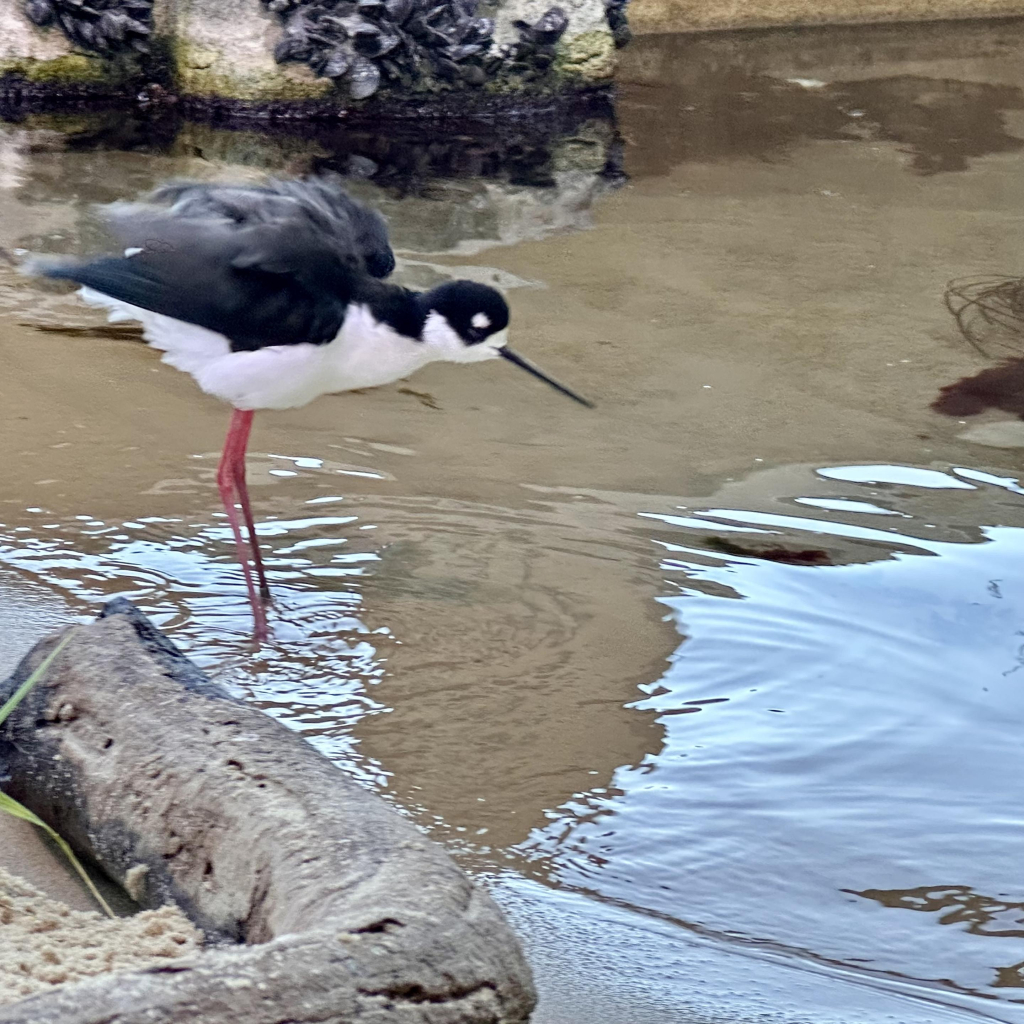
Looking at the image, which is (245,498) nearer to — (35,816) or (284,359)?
(284,359)

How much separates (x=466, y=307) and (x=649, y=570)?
2.89 feet

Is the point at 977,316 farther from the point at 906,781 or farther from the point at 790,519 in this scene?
the point at 906,781

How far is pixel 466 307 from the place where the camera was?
12.0 ft

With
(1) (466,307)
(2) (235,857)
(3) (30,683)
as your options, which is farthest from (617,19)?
(2) (235,857)

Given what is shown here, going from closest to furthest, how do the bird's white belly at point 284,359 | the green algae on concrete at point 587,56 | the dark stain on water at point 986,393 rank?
the bird's white belly at point 284,359 < the dark stain on water at point 986,393 < the green algae on concrete at point 587,56

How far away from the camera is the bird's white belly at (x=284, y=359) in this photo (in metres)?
3.62

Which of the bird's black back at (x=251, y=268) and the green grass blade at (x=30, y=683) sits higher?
the bird's black back at (x=251, y=268)

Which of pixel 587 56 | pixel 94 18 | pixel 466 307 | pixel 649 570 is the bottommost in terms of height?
pixel 649 570

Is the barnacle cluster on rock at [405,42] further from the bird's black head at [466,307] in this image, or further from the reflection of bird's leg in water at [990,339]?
the bird's black head at [466,307]

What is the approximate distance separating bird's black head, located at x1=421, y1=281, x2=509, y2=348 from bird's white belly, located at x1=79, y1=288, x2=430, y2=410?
0.33 ft

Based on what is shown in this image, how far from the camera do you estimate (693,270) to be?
625 cm

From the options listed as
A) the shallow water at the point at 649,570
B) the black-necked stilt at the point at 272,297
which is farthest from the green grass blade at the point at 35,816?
the black-necked stilt at the point at 272,297

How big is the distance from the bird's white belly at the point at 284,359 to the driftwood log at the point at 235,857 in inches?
40.7

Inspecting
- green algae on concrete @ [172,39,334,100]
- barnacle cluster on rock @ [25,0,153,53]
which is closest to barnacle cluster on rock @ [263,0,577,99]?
green algae on concrete @ [172,39,334,100]
